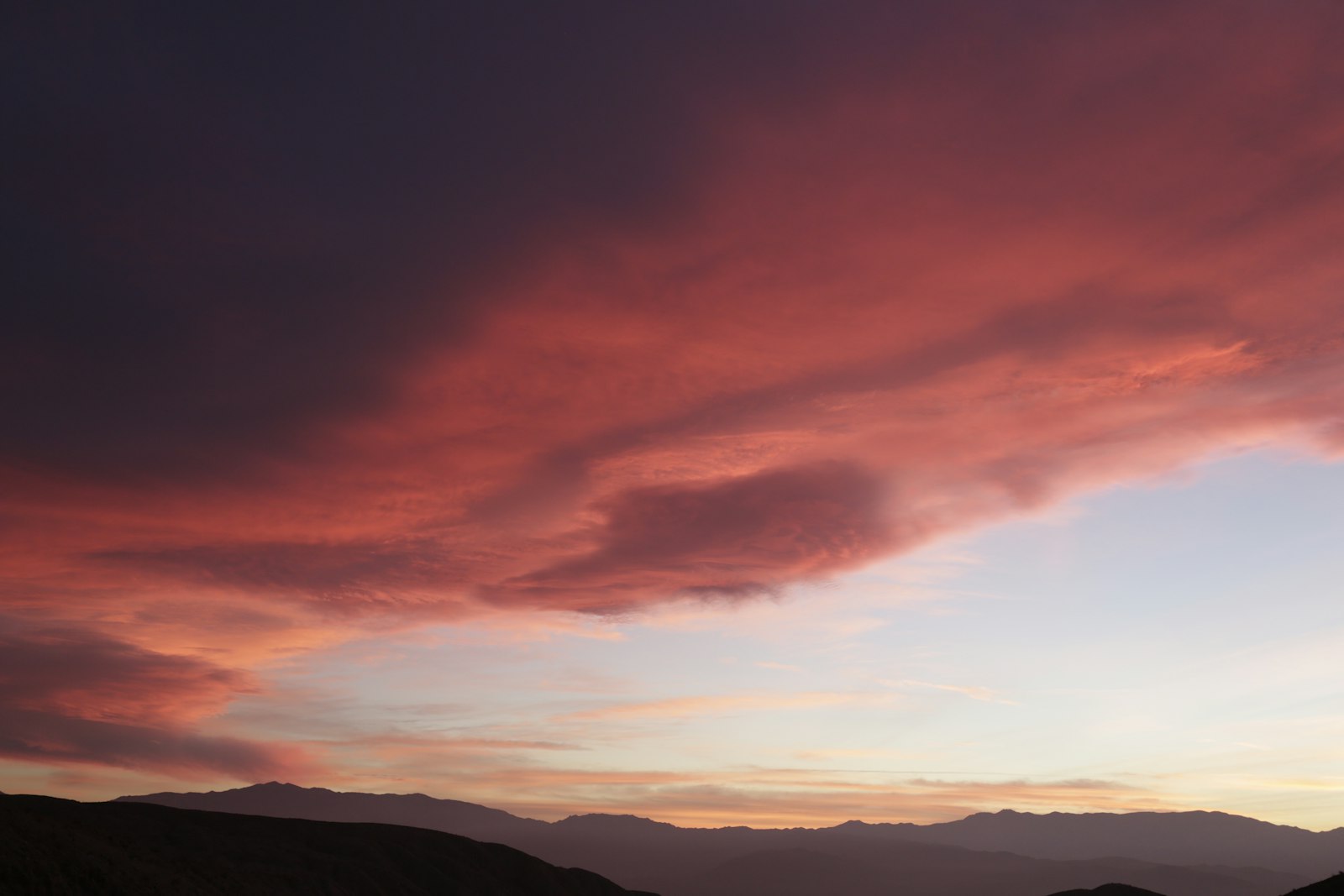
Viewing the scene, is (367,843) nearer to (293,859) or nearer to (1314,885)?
(293,859)

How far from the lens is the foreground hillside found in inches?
2438

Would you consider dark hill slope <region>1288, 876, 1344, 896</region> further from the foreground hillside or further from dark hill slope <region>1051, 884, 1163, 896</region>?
the foreground hillside

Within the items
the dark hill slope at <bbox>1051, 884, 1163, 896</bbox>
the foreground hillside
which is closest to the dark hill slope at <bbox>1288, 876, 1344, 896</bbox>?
the dark hill slope at <bbox>1051, 884, 1163, 896</bbox>

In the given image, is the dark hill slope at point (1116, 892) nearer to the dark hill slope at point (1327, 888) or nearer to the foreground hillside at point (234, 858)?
the dark hill slope at point (1327, 888)

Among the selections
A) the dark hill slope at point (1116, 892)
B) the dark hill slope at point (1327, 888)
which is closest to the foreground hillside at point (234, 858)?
the dark hill slope at point (1116, 892)

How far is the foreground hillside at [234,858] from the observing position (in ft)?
203

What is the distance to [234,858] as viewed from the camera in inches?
4055

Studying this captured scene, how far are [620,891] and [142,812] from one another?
71.6 m

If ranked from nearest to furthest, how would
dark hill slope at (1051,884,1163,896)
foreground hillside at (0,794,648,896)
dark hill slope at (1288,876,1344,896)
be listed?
foreground hillside at (0,794,648,896) < dark hill slope at (1288,876,1344,896) < dark hill slope at (1051,884,1163,896)

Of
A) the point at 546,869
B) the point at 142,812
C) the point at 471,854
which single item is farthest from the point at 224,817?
the point at 546,869

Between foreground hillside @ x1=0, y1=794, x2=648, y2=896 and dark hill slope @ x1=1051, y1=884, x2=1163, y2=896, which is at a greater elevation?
foreground hillside @ x1=0, y1=794, x2=648, y2=896

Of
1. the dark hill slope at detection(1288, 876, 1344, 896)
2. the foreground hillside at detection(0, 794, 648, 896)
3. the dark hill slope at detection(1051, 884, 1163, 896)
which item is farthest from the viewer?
the dark hill slope at detection(1051, 884, 1163, 896)

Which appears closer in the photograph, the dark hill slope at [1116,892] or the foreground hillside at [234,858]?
the foreground hillside at [234,858]

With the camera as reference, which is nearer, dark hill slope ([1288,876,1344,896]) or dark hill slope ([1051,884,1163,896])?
dark hill slope ([1288,876,1344,896])
